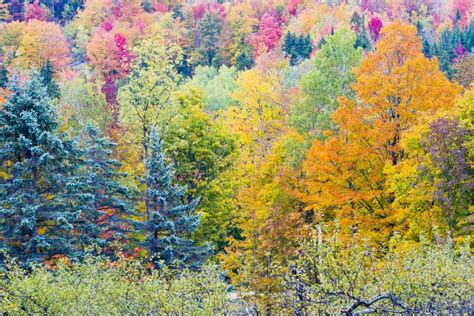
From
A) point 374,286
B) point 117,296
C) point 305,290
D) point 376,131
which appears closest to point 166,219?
point 376,131

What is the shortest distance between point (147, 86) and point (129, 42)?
5337 centimetres

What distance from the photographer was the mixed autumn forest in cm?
1358

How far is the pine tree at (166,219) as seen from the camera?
2598 cm

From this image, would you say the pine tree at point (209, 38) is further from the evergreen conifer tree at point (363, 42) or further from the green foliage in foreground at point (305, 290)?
the green foliage in foreground at point (305, 290)

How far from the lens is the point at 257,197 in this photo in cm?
2805

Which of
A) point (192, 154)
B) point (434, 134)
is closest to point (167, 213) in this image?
point (192, 154)

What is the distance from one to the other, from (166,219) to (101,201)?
3.27 m

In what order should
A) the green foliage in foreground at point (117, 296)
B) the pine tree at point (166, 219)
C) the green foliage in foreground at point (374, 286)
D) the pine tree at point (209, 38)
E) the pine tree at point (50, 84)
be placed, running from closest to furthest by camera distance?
the green foliage in foreground at point (374, 286)
the green foliage in foreground at point (117, 296)
the pine tree at point (166, 219)
the pine tree at point (50, 84)
the pine tree at point (209, 38)

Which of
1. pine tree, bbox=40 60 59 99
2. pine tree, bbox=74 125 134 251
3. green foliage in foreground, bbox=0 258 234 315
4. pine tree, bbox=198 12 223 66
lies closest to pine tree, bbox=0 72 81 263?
pine tree, bbox=74 125 134 251

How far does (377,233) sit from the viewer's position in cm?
2230

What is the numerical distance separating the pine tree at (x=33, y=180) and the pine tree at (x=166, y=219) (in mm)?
3086

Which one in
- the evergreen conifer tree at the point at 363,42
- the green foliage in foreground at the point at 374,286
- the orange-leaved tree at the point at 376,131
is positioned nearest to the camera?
the green foliage in foreground at the point at 374,286

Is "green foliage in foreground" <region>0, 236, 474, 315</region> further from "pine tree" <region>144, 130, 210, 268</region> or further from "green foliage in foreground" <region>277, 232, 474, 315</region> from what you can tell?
"pine tree" <region>144, 130, 210, 268</region>

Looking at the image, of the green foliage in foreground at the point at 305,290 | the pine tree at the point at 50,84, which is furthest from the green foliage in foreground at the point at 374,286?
the pine tree at the point at 50,84
